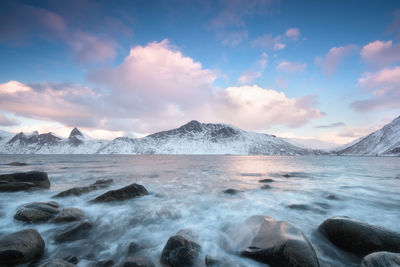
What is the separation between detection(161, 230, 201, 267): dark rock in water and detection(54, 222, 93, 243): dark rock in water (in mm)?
3013

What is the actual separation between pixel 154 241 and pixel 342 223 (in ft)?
17.5

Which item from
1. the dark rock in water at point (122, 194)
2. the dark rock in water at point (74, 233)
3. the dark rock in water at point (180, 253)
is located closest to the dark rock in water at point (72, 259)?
the dark rock in water at point (74, 233)

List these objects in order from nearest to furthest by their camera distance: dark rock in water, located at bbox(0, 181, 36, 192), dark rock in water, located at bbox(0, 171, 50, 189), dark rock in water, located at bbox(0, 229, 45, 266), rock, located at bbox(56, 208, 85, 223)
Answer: dark rock in water, located at bbox(0, 229, 45, 266) < rock, located at bbox(56, 208, 85, 223) < dark rock in water, located at bbox(0, 181, 36, 192) < dark rock in water, located at bbox(0, 171, 50, 189)

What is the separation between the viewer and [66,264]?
3.52 m

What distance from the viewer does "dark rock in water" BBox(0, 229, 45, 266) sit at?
3889mm

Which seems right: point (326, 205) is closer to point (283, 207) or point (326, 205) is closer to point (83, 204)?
point (283, 207)

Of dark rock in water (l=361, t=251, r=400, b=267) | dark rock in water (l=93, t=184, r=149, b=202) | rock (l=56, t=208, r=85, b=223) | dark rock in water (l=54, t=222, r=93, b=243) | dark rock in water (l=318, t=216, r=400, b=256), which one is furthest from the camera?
dark rock in water (l=93, t=184, r=149, b=202)

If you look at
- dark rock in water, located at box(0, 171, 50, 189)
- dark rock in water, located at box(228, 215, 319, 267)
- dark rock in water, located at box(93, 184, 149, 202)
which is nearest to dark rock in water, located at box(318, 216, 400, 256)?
dark rock in water, located at box(228, 215, 319, 267)

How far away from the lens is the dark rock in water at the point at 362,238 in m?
4.57

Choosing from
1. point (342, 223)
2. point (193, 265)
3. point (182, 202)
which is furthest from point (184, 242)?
point (182, 202)

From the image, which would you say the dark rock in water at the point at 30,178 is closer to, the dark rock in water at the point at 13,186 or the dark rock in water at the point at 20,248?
the dark rock in water at the point at 13,186

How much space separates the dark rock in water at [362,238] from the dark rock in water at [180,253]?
12.6 ft

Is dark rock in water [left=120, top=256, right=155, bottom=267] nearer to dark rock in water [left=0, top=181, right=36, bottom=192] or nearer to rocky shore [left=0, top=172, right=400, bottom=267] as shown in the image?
rocky shore [left=0, top=172, right=400, bottom=267]

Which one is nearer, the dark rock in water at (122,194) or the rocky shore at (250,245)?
the rocky shore at (250,245)
